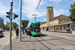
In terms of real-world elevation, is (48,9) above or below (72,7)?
above

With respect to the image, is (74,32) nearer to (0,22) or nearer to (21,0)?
(21,0)

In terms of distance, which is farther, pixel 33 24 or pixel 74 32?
pixel 74 32

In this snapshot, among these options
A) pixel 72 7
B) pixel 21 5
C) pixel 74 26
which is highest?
pixel 72 7

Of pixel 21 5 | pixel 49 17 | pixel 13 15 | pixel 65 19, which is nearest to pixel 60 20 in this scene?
pixel 65 19

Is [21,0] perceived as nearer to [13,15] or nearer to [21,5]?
[21,5]

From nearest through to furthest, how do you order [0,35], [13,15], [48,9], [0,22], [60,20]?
1. [13,15]
2. [0,35]
3. [60,20]
4. [48,9]
5. [0,22]

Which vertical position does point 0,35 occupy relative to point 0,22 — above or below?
below

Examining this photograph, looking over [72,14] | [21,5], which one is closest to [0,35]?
[21,5]

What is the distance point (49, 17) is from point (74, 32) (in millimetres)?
59101

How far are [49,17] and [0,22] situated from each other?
61.3 m

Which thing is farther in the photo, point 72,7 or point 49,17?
point 49,17

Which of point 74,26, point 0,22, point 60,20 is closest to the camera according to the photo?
point 74,26

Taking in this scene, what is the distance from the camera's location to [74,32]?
73.4 ft

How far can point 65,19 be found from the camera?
68.4 m
